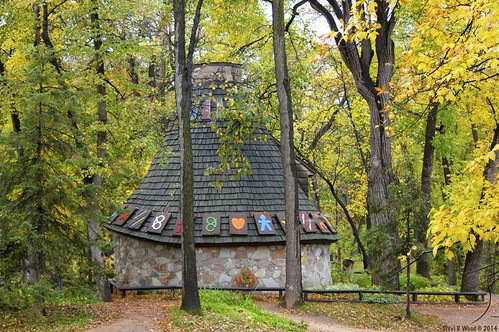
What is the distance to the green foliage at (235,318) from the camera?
943 centimetres

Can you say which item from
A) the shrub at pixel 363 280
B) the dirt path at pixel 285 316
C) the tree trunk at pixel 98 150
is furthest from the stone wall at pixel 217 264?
the shrub at pixel 363 280

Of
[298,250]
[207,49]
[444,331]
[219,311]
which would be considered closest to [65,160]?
[219,311]

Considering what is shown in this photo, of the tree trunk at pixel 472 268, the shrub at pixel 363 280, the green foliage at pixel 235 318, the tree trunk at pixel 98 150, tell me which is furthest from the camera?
the shrub at pixel 363 280

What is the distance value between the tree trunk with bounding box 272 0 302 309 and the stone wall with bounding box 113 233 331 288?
2509mm

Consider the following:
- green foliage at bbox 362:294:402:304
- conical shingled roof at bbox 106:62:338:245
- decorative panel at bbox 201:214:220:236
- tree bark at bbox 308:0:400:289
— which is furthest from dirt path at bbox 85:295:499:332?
decorative panel at bbox 201:214:220:236

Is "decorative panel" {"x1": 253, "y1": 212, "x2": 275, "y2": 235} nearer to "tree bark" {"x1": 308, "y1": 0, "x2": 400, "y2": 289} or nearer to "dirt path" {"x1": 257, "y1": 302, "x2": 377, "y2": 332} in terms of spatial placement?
"dirt path" {"x1": 257, "y1": 302, "x2": 377, "y2": 332}

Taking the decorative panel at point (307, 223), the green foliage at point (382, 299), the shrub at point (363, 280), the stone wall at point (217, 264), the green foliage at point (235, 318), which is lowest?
the shrub at point (363, 280)

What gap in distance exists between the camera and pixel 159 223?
1509cm

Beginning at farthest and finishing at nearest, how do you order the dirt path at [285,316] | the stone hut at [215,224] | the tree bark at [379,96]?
the stone hut at [215,224]
the tree bark at [379,96]
the dirt path at [285,316]

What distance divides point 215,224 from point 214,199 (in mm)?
910

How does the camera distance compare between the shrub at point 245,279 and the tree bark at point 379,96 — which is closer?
the tree bark at point 379,96

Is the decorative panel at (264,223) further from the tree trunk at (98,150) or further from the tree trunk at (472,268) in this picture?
the tree trunk at (472,268)

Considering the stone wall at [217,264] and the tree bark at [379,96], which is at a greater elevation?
the tree bark at [379,96]

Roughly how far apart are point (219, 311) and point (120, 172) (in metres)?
4.18
